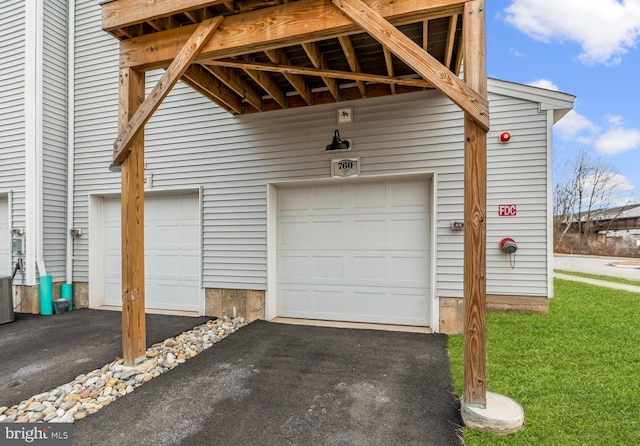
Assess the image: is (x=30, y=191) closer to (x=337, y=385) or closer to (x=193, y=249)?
(x=193, y=249)

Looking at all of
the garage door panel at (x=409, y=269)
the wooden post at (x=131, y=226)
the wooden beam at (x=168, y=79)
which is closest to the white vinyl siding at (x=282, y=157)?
the garage door panel at (x=409, y=269)

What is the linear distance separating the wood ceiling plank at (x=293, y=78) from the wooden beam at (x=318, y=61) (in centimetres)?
35

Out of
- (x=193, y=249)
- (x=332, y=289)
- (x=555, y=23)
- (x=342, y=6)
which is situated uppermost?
(x=555, y=23)

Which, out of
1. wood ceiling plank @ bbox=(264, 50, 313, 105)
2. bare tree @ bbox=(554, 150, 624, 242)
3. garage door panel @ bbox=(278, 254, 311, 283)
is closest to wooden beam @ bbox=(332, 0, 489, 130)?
wood ceiling plank @ bbox=(264, 50, 313, 105)

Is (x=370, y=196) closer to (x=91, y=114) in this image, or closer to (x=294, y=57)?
(x=294, y=57)

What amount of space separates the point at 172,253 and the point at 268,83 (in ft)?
10.3

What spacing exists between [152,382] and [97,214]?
4.11m

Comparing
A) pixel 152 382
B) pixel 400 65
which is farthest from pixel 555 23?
pixel 152 382

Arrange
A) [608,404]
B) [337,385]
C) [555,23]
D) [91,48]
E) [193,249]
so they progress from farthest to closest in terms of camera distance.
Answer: [555,23]
[91,48]
[193,249]
[337,385]
[608,404]

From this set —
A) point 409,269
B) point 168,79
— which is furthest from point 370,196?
point 168,79

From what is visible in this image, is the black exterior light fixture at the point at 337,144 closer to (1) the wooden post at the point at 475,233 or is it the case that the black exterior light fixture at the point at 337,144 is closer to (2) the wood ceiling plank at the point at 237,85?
(2) the wood ceiling plank at the point at 237,85

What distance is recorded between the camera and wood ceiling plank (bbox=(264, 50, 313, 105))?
335 cm

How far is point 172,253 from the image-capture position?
5.20 meters

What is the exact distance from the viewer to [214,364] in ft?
10.4
